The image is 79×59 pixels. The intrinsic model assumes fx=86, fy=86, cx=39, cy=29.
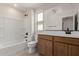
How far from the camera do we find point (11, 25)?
2.44 m

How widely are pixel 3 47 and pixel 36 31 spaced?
1099mm

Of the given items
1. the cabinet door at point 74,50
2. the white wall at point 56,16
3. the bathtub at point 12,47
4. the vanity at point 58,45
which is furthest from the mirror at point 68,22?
the bathtub at point 12,47

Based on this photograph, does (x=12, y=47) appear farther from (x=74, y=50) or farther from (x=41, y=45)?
(x=74, y=50)

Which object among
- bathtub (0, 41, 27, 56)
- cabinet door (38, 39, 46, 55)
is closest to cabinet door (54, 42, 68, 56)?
cabinet door (38, 39, 46, 55)

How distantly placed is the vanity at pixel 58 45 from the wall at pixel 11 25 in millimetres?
641

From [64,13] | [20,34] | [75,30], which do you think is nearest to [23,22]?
[20,34]

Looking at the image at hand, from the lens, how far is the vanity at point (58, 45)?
173cm

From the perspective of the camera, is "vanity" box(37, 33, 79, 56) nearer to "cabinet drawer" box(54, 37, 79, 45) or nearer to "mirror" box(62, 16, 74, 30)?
"cabinet drawer" box(54, 37, 79, 45)

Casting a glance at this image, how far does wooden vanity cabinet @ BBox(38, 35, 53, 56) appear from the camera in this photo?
7.41ft

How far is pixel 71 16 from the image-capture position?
2367 millimetres

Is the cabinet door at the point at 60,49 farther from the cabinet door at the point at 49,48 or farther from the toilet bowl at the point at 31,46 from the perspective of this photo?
the toilet bowl at the point at 31,46

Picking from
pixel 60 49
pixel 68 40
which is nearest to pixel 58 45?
pixel 60 49

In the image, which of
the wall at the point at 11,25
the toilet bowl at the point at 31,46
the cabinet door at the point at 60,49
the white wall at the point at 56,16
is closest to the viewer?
the cabinet door at the point at 60,49

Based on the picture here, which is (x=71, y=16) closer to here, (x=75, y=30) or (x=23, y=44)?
(x=75, y=30)
